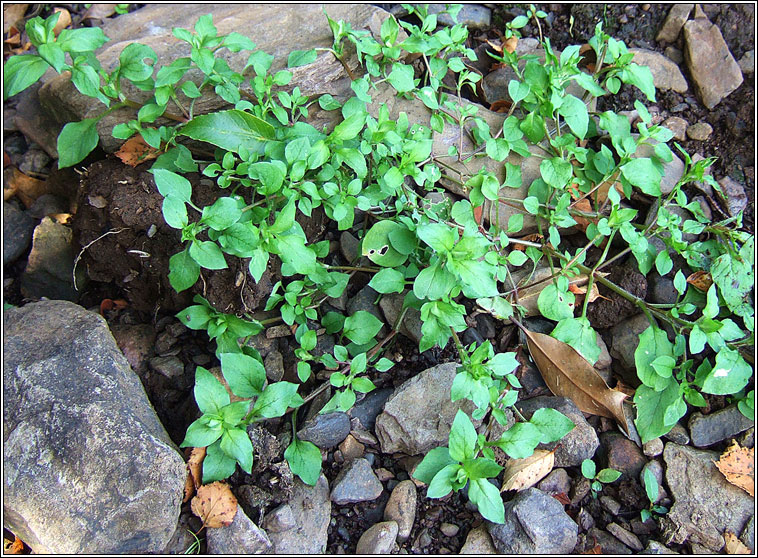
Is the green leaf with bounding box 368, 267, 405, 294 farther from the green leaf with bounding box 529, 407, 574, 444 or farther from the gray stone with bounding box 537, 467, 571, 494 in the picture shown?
the gray stone with bounding box 537, 467, 571, 494

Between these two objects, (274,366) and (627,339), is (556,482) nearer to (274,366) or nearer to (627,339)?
(627,339)

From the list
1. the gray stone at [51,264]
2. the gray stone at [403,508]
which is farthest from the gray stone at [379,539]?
the gray stone at [51,264]

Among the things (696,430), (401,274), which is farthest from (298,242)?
(696,430)

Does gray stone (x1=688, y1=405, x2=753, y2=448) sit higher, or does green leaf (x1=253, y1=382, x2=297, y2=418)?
green leaf (x1=253, y1=382, x2=297, y2=418)

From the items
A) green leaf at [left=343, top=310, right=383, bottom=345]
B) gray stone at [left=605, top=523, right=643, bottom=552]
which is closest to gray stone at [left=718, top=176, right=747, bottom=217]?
gray stone at [left=605, top=523, right=643, bottom=552]

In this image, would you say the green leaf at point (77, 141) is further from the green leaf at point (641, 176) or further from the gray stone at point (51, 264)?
the green leaf at point (641, 176)

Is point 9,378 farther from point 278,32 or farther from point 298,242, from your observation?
point 278,32
